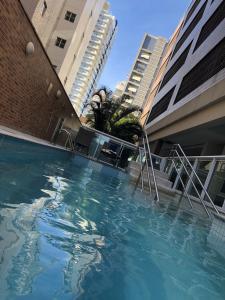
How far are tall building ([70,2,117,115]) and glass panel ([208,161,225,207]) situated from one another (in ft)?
352

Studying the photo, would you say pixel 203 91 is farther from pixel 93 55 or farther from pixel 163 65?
pixel 93 55

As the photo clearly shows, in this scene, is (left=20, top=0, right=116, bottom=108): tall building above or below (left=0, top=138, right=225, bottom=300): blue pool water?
above

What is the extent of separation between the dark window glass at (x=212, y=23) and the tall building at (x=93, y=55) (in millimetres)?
96938

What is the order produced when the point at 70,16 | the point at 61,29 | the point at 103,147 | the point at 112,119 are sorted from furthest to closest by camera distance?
the point at 112,119 → the point at 70,16 → the point at 61,29 → the point at 103,147

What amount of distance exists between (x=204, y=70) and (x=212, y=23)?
353 centimetres

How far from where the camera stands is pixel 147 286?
2.93 meters

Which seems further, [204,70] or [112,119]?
[112,119]

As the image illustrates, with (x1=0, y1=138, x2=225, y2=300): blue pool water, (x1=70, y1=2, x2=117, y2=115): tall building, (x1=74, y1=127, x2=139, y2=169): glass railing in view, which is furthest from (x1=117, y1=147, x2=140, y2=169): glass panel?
(x1=70, y1=2, x2=117, y2=115): tall building

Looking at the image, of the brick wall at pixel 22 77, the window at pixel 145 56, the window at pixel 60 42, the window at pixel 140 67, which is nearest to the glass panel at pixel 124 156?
the window at pixel 60 42

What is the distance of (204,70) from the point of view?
1730cm

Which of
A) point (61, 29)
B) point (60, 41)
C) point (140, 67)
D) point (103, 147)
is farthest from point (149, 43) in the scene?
point (103, 147)

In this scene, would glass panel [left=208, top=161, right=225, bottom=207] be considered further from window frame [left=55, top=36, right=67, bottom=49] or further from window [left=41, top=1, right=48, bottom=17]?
window frame [left=55, top=36, right=67, bottom=49]

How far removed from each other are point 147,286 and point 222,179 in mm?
8374

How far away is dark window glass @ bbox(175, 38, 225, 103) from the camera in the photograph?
1515 cm
